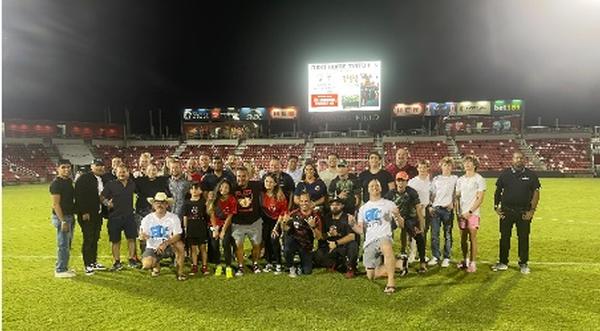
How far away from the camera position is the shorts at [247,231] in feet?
28.2

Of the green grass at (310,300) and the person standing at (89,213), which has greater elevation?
the person standing at (89,213)

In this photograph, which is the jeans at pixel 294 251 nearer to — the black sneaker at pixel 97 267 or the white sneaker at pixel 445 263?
the white sneaker at pixel 445 263

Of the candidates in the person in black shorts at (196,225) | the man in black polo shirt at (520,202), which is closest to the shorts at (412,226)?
the man in black polo shirt at (520,202)

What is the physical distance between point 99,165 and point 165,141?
52.4 meters

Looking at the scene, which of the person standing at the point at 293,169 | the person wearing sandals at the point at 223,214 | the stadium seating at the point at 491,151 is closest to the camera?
the person wearing sandals at the point at 223,214

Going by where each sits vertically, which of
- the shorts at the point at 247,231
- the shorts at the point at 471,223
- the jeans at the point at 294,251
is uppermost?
the shorts at the point at 471,223

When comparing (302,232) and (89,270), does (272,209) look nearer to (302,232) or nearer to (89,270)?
(302,232)

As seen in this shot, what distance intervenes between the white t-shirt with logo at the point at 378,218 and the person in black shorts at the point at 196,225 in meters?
3.02

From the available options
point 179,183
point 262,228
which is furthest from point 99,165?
point 262,228

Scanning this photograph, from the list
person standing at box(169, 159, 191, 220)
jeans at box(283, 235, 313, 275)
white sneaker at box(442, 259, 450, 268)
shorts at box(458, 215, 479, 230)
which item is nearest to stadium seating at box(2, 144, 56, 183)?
person standing at box(169, 159, 191, 220)

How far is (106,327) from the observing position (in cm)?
585

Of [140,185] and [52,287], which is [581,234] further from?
[52,287]

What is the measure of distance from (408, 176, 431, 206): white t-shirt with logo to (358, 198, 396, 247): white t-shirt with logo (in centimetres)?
159

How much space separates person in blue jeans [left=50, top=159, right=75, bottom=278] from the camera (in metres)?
8.29
